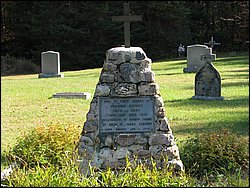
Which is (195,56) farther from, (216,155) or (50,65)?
(216,155)

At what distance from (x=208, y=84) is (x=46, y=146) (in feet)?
24.3

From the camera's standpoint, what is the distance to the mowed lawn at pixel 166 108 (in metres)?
10.1

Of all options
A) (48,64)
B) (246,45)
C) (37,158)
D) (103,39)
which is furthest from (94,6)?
(37,158)

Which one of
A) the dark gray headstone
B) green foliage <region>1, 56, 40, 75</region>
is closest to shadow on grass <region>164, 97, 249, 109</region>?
the dark gray headstone

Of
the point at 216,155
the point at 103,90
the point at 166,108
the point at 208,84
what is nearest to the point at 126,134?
the point at 103,90

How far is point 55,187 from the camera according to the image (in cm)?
554

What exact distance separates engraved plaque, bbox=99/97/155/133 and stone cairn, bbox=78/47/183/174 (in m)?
0.05

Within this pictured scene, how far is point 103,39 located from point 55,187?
1365 inches

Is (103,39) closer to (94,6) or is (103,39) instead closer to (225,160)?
(94,6)

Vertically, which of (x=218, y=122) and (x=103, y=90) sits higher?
(x=103, y=90)

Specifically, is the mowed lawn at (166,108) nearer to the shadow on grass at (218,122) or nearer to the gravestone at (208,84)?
the shadow on grass at (218,122)

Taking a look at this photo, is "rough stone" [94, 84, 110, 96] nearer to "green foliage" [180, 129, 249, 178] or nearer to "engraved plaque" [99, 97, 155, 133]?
"engraved plaque" [99, 97, 155, 133]

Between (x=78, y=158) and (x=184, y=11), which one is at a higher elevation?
(x=184, y=11)

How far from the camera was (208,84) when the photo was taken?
1420 centimetres
